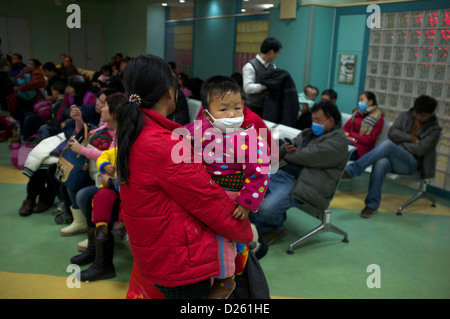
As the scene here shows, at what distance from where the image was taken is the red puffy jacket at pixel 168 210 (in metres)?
1.37

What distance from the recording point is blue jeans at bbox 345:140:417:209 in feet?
14.4

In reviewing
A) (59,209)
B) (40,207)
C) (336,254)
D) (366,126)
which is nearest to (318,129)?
(336,254)

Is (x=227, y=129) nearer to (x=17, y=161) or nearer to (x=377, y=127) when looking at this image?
(x=377, y=127)

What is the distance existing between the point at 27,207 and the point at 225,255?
3227 millimetres

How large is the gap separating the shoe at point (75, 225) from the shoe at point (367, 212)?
2770 mm

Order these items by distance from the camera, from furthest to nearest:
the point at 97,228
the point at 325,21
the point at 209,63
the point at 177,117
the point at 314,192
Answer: the point at 209,63, the point at 325,21, the point at 177,117, the point at 314,192, the point at 97,228

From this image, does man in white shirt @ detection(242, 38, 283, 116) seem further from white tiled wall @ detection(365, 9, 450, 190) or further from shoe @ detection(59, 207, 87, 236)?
shoe @ detection(59, 207, 87, 236)

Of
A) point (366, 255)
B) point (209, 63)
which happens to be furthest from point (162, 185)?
point (209, 63)

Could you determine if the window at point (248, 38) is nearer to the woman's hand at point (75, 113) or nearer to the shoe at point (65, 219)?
the woman's hand at point (75, 113)

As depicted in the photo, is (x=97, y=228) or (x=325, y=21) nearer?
(x=97, y=228)

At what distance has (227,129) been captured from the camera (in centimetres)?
177

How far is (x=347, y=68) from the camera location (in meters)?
6.34

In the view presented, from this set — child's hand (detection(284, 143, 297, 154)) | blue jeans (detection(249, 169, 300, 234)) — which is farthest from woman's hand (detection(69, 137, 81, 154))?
child's hand (detection(284, 143, 297, 154))
